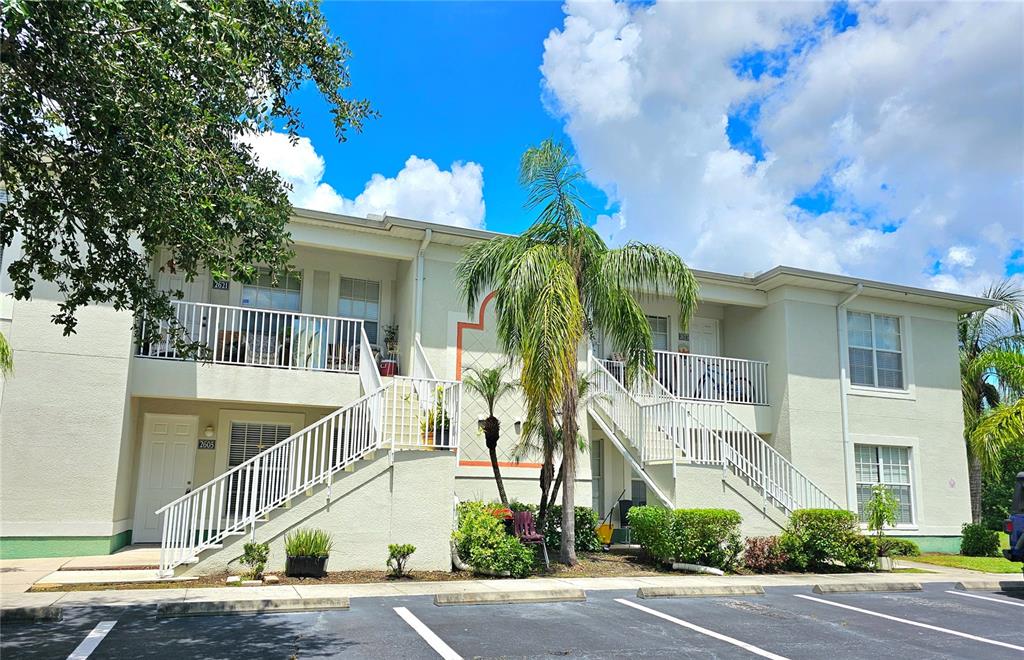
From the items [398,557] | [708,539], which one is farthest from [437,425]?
[708,539]

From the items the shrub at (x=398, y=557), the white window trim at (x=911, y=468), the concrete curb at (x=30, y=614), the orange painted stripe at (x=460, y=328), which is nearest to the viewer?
the concrete curb at (x=30, y=614)

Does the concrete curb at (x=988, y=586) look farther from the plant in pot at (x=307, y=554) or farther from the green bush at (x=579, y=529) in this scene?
the plant in pot at (x=307, y=554)

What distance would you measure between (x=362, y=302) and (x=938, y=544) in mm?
14526

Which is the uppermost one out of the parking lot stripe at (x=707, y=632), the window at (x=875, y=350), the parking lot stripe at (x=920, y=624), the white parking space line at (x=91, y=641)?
the window at (x=875, y=350)

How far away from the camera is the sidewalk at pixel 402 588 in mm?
9078

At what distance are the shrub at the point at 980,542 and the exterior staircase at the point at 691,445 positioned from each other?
477 centimetres

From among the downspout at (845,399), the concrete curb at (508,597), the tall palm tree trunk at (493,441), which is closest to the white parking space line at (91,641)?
the concrete curb at (508,597)

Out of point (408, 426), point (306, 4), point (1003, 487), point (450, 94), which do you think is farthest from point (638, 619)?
point (1003, 487)

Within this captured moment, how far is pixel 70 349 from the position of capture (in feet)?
42.3

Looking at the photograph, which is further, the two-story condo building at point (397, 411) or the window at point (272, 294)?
the window at point (272, 294)

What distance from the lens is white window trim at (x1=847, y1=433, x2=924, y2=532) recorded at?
18375 mm

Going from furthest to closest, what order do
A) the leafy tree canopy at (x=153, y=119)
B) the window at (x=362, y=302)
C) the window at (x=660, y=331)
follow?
the window at (x=660, y=331) → the window at (x=362, y=302) → the leafy tree canopy at (x=153, y=119)

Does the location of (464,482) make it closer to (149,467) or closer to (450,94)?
(149,467)

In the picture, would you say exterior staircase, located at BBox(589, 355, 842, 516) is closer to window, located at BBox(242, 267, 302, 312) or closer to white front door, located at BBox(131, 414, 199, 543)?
window, located at BBox(242, 267, 302, 312)
